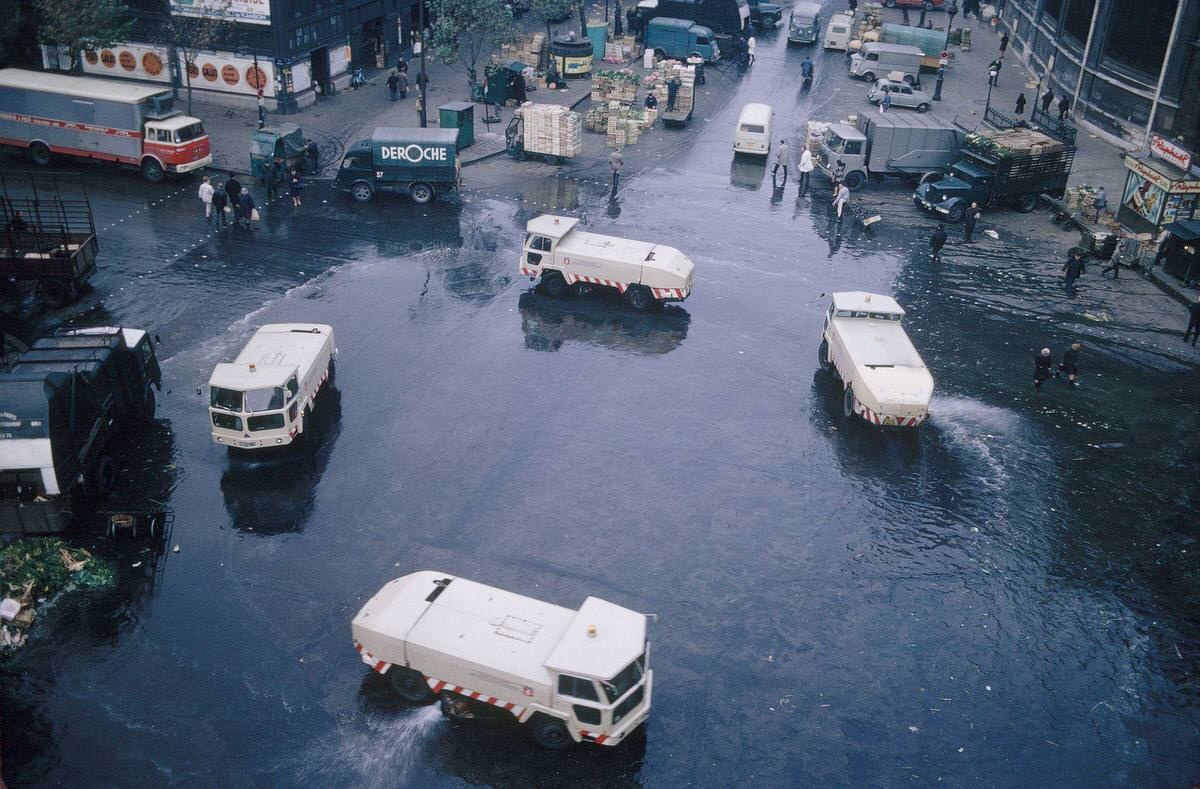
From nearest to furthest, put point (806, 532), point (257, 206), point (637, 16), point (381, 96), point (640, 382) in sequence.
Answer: point (806, 532) < point (640, 382) < point (257, 206) < point (381, 96) < point (637, 16)

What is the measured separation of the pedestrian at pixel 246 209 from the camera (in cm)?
3309

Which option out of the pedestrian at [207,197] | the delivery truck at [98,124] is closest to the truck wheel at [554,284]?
the pedestrian at [207,197]

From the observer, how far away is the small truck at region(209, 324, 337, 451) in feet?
69.9

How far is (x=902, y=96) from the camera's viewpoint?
50.6m

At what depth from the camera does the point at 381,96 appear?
161ft

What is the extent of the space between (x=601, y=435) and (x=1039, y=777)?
38.8ft

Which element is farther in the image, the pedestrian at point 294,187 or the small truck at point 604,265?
the pedestrian at point 294,187

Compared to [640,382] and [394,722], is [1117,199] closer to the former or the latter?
[640,382]

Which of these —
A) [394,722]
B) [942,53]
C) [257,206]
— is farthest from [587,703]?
[942,53]

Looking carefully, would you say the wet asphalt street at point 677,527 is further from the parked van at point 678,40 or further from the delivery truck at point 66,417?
the parked van at point 678,40

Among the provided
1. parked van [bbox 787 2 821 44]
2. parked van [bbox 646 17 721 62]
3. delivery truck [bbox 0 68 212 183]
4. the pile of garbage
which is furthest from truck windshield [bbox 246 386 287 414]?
parked van [bbox 787 2 821 44]

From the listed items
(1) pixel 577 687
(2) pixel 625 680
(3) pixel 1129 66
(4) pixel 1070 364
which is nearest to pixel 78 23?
(1) pixel 577 687

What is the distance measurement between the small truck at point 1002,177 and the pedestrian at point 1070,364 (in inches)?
512

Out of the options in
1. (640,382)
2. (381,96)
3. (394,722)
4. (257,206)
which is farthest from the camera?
(381,96)
